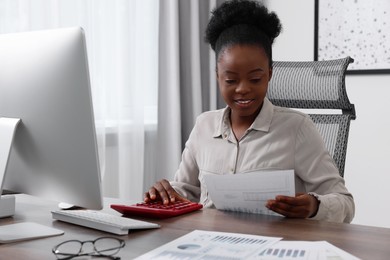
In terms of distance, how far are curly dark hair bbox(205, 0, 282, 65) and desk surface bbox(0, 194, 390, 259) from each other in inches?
20.0

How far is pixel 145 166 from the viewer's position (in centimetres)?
304

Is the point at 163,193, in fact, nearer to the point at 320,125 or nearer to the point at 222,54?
the point at 222,54

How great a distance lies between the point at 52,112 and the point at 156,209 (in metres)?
0.41

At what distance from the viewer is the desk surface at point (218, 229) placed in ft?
3.53

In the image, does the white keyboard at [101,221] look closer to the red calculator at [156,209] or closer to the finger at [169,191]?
the red calculator at [156,209]

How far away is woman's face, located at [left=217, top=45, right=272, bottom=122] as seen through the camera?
153 cm

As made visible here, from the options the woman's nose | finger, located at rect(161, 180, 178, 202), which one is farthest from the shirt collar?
finger, located at rect(161, 180, 178, 202)

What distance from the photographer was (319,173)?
153cm

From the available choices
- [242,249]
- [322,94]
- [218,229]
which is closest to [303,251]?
[242,249]

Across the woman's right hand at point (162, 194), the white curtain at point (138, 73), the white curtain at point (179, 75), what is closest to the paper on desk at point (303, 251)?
the woman's right hand at point (162, 194)

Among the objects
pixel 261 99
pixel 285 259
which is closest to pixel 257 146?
pixel 261 99

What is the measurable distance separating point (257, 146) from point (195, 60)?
1.65 m

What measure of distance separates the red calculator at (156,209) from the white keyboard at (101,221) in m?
0.06

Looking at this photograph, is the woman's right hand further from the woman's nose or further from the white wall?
the white wall
